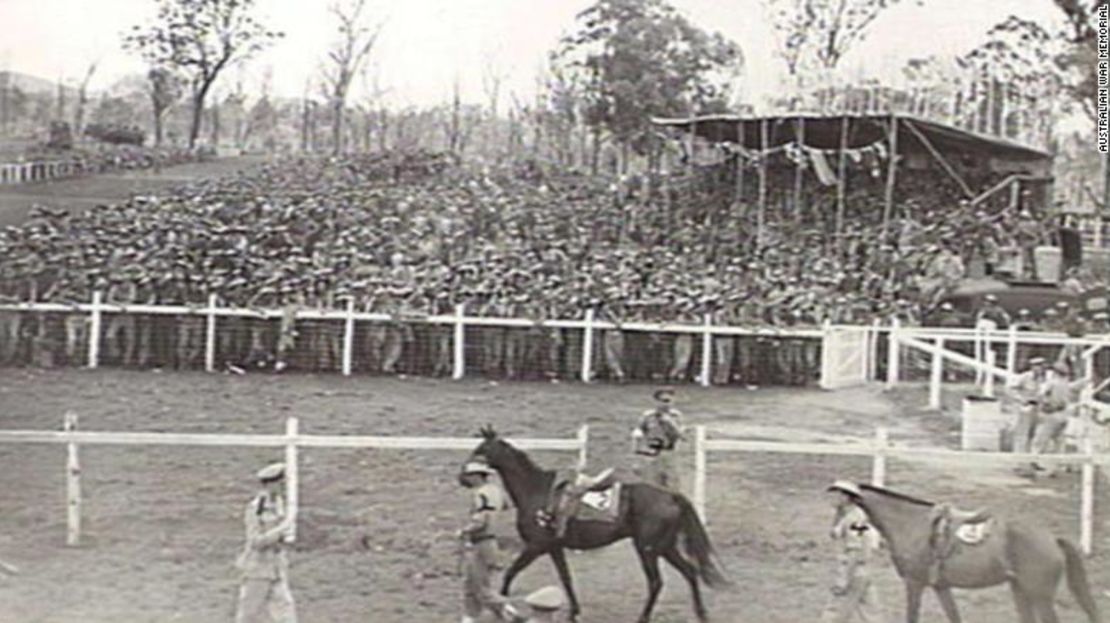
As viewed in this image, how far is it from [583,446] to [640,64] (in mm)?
733

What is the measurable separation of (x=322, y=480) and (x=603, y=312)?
632 millimetres

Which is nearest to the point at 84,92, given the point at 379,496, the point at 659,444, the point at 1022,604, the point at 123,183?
the point at 123,183

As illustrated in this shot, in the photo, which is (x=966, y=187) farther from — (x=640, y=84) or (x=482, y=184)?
(x=482, y=184)

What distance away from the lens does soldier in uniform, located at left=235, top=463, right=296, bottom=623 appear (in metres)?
2.55

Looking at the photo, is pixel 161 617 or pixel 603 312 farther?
pixel 603 312

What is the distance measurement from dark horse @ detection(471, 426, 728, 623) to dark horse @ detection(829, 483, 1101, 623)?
278mm

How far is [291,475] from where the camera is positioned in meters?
2.69

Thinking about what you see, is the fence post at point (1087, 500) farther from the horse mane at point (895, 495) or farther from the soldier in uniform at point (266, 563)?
the soldier in uniform at point (266, 563)

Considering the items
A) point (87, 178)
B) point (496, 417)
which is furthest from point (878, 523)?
point (87, 178)

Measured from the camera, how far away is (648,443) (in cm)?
270

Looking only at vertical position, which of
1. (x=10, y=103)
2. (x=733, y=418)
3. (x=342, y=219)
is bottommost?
(x=733, y=418)

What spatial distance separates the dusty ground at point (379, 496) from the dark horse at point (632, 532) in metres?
0.03

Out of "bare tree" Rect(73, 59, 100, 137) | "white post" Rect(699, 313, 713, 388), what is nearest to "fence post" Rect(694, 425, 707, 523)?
"white post" Rect(699, 313, 713, 388)

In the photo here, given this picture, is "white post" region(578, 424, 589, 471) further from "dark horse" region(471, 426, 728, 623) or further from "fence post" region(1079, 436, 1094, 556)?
"fence post" region(1079, 436, 1094, 556)
